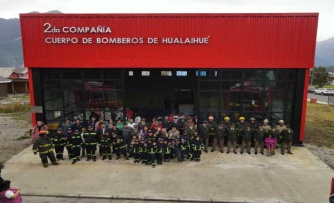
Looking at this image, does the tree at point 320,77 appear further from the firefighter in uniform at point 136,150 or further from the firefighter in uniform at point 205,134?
the firefighter in uniform at point 136,150

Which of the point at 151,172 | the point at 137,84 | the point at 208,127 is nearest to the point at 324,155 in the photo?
the point at 208,127

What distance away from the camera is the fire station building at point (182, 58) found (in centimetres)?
1270

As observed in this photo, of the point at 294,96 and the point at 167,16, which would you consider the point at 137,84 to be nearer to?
the point at 167,16

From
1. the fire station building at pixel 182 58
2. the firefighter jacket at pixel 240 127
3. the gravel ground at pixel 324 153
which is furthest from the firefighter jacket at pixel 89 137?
the gravel ground at pixel 324 153

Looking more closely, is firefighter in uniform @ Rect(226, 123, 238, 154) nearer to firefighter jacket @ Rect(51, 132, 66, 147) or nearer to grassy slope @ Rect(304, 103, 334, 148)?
grassy slope @ Rect(304, 103, 334, 148)

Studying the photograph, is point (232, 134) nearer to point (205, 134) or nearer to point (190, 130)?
point (205, 134)

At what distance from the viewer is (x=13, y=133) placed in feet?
52.6

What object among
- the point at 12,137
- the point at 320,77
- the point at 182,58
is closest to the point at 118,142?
the point at 182,58

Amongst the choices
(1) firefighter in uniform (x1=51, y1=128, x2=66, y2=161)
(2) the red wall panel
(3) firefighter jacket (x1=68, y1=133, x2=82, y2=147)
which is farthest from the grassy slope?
(1) firefighter in uniform (x1=51, y1=128, x2=66, y2=161)

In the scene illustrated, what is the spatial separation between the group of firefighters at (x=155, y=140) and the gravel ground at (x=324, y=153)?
1475mm

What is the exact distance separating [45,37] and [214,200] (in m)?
11.5

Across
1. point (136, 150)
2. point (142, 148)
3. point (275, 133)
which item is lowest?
point (136, 150)

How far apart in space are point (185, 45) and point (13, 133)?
12.3m

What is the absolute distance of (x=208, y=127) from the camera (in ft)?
40.0
